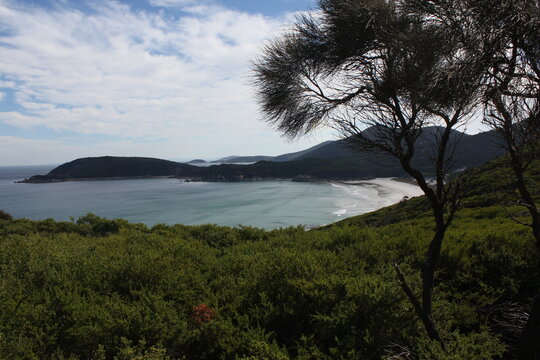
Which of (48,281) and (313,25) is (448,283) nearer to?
(313,25)

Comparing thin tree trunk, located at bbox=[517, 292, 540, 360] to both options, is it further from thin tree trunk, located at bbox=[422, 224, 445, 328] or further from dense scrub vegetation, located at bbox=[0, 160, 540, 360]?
thin tree trunk, located at bbox=[422, 224, 445, 328]

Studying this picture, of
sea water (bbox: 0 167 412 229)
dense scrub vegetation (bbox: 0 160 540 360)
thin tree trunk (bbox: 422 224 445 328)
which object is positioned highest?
thin tree trunk (bbox: 422 224 445 328)

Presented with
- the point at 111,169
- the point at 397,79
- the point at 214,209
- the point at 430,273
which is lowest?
the point at 214,209

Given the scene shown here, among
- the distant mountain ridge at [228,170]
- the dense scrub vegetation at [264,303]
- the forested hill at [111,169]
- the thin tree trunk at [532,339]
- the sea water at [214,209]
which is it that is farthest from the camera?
the forested hill at [111,169]

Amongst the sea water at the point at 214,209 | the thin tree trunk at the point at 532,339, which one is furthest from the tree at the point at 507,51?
the sea water at the point at 214,209

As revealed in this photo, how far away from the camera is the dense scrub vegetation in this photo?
2.66m

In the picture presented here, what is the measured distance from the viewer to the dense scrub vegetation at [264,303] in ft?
8.73

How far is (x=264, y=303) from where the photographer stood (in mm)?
3273

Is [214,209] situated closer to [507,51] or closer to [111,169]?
[507,51]

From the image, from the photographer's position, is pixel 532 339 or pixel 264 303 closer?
pixel 532 339

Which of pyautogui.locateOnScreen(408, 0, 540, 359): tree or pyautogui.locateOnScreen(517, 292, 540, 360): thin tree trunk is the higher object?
pyautogui.locateOnScreen(408, 0, 540, 359): tree

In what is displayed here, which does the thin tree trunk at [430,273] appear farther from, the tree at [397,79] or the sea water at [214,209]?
the sea water at [214,209]

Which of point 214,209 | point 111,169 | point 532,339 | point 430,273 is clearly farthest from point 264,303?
point 111,169

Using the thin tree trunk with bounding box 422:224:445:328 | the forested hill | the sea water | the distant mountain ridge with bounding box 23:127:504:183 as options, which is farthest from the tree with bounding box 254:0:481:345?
the forested hill
